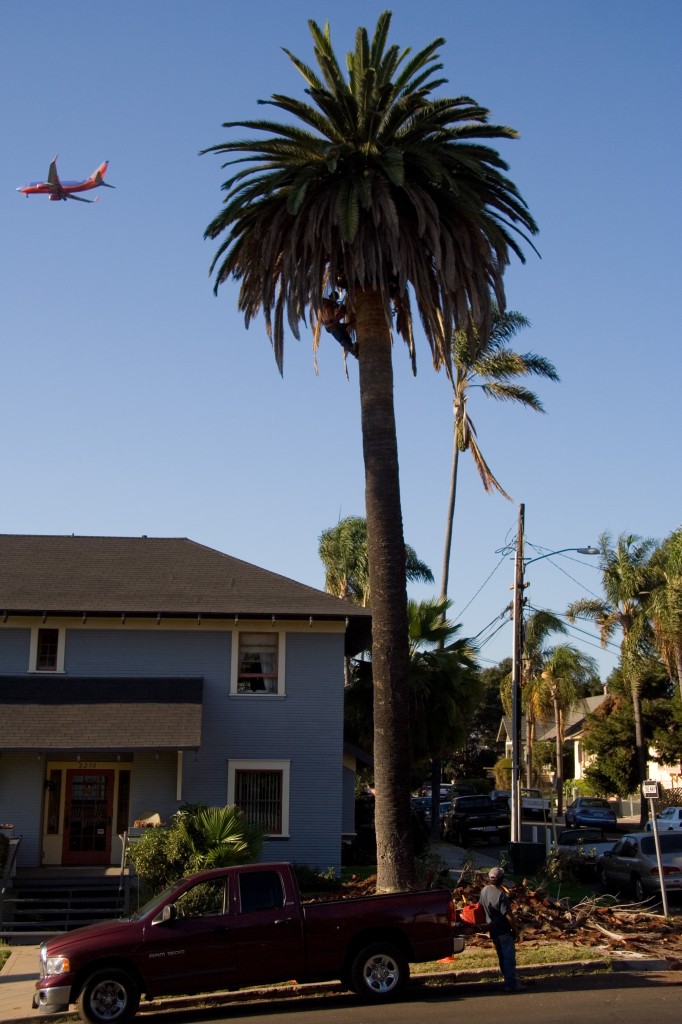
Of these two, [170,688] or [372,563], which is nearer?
[372,563]

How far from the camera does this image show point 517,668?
28312 millimetres

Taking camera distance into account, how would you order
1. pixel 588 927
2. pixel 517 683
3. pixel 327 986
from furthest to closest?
pixel 517 683 < pixel 588 927 < pixel 327 986

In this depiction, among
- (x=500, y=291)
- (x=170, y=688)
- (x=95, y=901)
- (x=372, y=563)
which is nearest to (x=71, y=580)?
(x=170, y=688)

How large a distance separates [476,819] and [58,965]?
95.3ft

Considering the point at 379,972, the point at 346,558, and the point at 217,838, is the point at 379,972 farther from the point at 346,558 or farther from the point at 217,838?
the point at 346,558

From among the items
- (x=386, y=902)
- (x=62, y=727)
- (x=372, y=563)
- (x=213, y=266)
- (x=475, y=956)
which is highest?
(x=213, y=266)

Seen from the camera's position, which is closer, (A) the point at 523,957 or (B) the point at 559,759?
(A) the point at 523,957

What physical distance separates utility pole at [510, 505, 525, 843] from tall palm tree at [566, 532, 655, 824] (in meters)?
19.4

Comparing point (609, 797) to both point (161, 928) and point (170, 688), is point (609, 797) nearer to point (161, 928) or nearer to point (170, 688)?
point (170, 688)

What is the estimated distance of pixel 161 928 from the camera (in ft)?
41.1

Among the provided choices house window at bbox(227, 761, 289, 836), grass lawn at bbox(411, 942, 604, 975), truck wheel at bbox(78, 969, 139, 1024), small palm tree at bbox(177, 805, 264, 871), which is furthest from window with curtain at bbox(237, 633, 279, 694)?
truck wheel at bbox(78, 969, 139, 1024)

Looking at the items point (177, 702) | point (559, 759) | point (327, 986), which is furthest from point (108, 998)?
point (559, 759)

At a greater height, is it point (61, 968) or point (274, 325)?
point (274, 325)

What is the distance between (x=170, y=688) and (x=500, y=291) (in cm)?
1131
